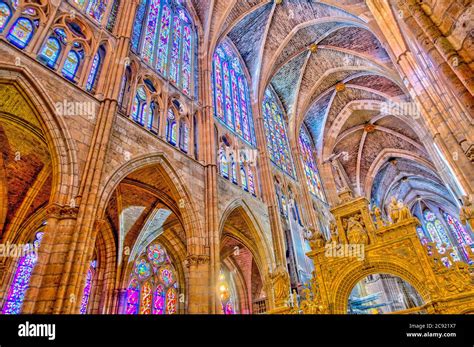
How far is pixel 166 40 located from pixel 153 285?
436 inches

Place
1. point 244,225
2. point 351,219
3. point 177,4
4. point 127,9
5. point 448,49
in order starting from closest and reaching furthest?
point 448,49
point 351,219
point 127,9
point 244,225
point 177,4

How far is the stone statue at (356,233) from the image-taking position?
6.06m

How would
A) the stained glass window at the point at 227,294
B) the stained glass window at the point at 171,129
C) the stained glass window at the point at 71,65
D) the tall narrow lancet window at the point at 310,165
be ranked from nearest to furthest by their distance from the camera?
1. the stained glass window at the point at 71,65
2. the stained glass window at the point at 171,129
3. the stained glass window at the point at 227,294
4. the tall narrow lancet window at the point at 310,165

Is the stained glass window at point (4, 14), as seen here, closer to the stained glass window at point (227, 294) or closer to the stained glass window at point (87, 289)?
the stained glass window at point (87, 289)

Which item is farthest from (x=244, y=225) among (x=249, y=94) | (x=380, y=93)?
(x=380, y=93)

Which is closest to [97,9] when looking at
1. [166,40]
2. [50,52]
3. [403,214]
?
[50,52]

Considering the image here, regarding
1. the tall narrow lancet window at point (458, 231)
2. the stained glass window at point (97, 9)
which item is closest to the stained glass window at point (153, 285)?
the stained glass window at point (97, 9)

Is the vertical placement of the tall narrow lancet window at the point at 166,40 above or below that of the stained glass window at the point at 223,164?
above

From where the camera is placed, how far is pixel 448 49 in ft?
12.8

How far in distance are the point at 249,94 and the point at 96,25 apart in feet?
34.5

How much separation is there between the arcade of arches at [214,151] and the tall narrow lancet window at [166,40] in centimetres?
9

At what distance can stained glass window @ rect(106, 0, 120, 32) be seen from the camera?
1029 centimetres
